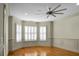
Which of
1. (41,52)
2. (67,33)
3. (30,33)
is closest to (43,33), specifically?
(30,33)

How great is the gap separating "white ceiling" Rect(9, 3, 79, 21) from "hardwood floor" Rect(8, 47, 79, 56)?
0.65 metres

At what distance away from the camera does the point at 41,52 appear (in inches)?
87.0

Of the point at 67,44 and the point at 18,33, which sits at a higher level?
the point at 18,33

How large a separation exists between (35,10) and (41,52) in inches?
35.3

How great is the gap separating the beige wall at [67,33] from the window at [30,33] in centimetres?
44

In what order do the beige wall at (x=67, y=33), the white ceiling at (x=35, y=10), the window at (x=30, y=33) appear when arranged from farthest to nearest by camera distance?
1. the window at (x=30, y=33)
2. the beige wall at (x=67, y=33)
3. the white ceiling at (x=35, y=10)

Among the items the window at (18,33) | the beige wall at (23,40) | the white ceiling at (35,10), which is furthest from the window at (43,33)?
the window at (18,33)

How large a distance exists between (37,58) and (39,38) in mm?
472

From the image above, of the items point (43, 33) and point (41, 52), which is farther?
point (43, 33)

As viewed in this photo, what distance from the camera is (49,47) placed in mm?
2279

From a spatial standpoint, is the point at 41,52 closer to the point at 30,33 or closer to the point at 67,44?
the point at 30,33

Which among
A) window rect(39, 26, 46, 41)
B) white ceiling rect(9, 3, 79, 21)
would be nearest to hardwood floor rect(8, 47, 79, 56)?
window rect(39, 26, 46, 41)

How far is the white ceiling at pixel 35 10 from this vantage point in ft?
6.89

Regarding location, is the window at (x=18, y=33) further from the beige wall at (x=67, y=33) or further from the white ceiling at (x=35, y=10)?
the beige wall at (x=67, y=33)
